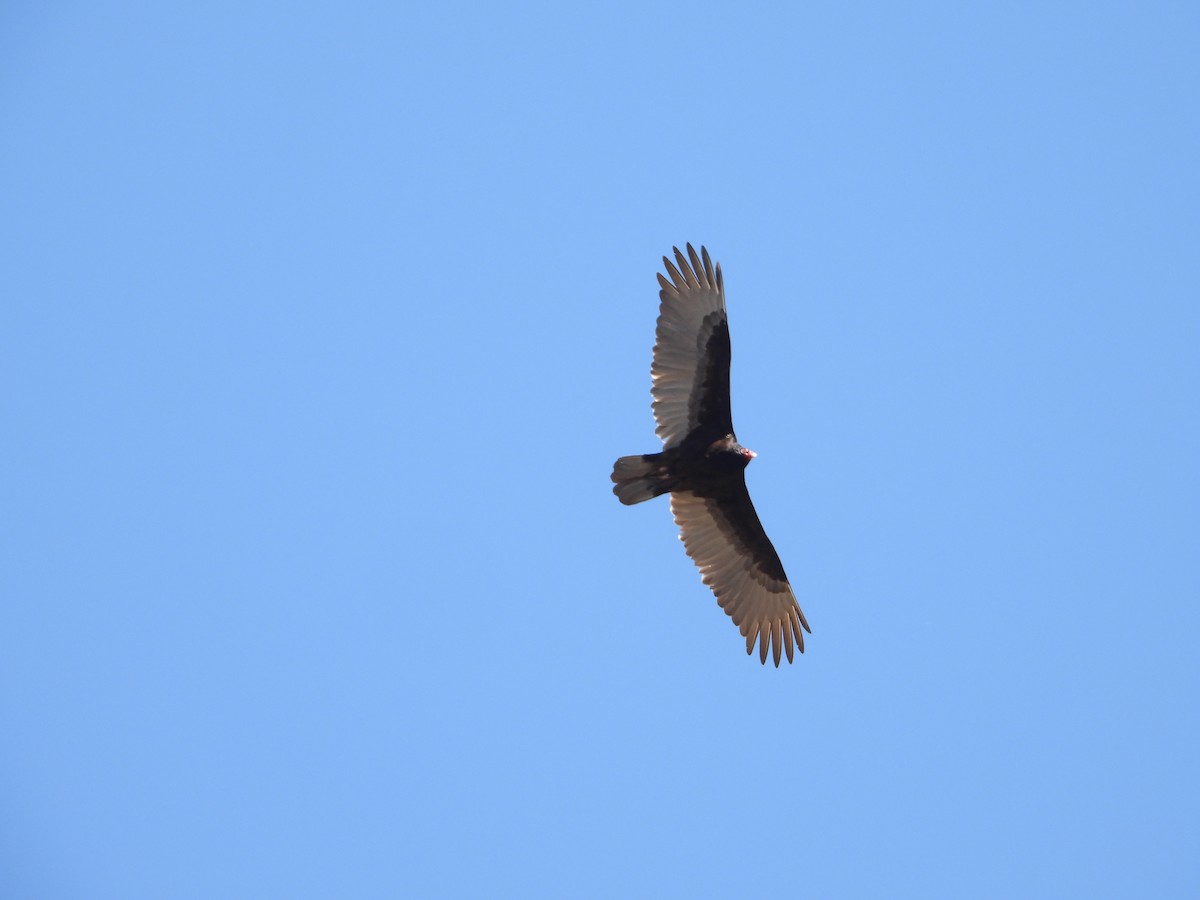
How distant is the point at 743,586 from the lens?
1388 cm

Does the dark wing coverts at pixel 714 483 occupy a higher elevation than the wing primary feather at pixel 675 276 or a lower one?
lower

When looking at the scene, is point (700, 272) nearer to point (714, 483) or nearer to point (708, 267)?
point (708, 267)

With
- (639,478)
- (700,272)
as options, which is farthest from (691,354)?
(639,478)

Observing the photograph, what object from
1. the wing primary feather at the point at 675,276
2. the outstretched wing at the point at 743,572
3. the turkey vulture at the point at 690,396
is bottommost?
the outstretched wing at the point at 743,572

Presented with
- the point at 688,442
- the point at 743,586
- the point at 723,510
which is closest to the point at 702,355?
the point at 688,442

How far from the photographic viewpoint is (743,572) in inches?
545

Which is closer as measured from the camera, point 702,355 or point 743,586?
point 702,355

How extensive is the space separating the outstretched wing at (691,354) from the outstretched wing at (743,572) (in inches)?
44.0

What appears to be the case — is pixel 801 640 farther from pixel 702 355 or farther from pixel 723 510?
pixel 702 355

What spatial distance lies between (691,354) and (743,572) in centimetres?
265

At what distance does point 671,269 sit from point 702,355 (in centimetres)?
94

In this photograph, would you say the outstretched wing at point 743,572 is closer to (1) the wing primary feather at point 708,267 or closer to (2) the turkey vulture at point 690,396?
(2) the turkey vulture at point 690,396

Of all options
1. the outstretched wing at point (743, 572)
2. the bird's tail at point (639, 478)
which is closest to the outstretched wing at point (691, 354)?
the bird's tail at point (639, 478)

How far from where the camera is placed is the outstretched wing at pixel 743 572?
13703 mm
